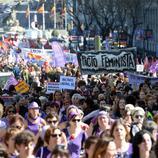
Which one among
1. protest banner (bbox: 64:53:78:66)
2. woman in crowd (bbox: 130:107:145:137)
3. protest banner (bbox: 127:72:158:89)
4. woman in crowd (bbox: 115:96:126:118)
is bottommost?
protest banner (bbox: 64:53:78:66)

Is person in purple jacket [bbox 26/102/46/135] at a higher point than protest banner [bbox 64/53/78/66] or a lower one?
higher

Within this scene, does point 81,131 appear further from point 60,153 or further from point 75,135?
point 60,153

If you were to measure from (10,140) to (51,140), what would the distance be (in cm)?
45

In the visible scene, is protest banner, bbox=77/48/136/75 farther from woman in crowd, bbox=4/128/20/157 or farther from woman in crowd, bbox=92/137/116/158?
woman in crowd, bbox=92/137/116/158

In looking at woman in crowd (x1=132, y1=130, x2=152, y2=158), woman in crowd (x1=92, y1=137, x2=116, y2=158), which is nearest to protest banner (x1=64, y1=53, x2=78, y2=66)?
woman in crowd (x1=132, y1=130, x2=152, y2=158)

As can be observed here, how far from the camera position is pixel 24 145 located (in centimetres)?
726

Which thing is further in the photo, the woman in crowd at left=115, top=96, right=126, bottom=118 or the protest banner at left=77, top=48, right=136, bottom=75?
the protest banner at left=77, top=48, right=136, bottom=75

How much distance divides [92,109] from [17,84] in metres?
6.18

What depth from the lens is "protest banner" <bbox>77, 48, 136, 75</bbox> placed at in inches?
712

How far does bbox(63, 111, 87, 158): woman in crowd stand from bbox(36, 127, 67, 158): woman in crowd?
39 cm

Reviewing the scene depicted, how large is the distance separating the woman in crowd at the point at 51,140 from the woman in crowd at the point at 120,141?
546mm

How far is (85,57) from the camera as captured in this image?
19266 mm

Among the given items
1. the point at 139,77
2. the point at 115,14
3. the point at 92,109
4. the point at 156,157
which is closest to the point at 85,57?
the point at 139,77

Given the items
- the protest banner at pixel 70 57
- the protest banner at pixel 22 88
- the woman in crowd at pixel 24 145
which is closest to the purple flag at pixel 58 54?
the protest banner at pixel 70 57
